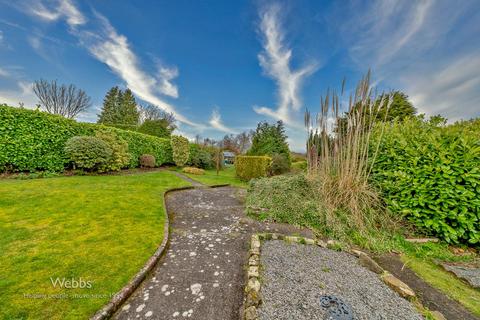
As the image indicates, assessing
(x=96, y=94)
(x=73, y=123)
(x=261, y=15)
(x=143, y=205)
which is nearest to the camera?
(x=143, y=205)

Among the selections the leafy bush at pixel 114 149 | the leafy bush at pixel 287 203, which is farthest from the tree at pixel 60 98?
the leafy bush at pixel 287 203

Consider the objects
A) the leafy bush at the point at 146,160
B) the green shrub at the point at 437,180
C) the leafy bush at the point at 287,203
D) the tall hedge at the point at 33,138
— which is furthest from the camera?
the leafy bush at the point at 146,160

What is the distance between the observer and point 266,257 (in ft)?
7.97

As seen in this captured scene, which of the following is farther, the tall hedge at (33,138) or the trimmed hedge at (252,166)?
the trimmed hedge at (252,166)

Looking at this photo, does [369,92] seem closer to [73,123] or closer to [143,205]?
[143,205]

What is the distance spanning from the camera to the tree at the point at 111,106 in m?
28.2

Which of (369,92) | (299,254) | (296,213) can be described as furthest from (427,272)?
(369,92)

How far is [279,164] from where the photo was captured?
11359mm

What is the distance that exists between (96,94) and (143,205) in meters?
26.3

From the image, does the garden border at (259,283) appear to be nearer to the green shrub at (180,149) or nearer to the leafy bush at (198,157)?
the green shrub at (180,149)

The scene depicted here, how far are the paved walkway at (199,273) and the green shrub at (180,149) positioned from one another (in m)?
10.0

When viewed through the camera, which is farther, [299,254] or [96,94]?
[96,94]

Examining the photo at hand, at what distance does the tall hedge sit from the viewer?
5.51 meters

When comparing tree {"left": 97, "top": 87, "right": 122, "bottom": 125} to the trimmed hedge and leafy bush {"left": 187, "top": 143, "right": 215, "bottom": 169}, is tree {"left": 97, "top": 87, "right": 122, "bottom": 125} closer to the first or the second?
leafy bush {"left": 187, "top": 143, "right": 215, "bottom": 169}
